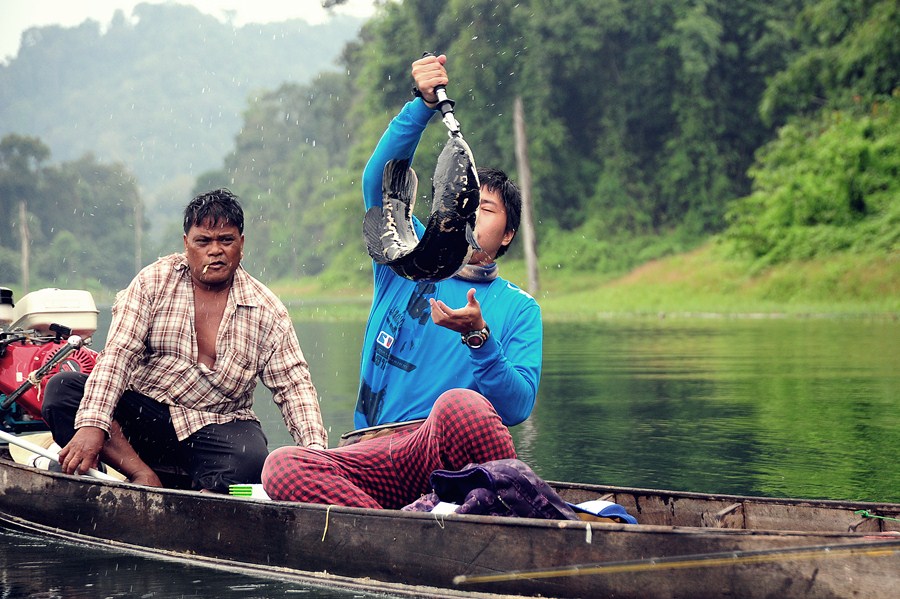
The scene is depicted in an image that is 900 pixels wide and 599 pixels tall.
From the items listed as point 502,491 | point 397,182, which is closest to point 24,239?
point 397,182

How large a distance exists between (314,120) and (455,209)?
72420 millimetres

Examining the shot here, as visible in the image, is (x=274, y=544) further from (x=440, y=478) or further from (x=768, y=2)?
(x=768, y=2)

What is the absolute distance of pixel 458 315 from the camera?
3838 mm

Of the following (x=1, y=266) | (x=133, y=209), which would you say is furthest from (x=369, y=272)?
(x=133, y=209)

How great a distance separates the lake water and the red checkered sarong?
37 cm

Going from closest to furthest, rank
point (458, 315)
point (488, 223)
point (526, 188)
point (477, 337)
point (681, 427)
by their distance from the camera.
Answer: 1. point (458, 315)
2. point (477, 337)
3. point (488, 223)
4. point (681, 427)
5. point (526, 188)

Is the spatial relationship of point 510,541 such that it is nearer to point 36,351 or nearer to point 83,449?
point 83,449

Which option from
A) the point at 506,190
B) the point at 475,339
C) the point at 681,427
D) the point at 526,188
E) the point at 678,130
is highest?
the point at 678,130

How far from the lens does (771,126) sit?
3544cm

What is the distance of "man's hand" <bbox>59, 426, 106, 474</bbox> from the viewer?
15.7ft

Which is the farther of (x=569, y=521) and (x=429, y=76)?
(x=429, y=76)

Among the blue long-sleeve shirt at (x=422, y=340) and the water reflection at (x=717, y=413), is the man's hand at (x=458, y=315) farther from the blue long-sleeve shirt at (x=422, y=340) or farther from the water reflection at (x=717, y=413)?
the water reflection at (x=717, y=413)

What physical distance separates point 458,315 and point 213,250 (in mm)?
1494

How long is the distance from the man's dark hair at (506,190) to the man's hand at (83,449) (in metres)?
1.81
